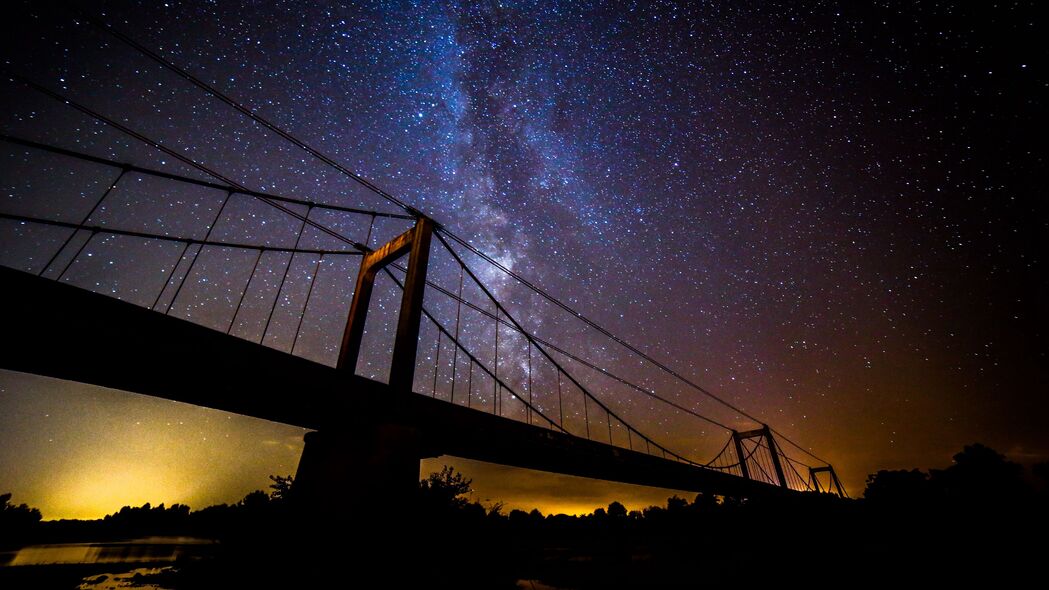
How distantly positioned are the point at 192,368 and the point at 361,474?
11.3 feet

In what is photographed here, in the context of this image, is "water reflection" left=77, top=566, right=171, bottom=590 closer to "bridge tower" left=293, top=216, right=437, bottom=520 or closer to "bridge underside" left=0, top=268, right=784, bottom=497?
"bridge tower" left=293, top=216, right=437, bottom=520

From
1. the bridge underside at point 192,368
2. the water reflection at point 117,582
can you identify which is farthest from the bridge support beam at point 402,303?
the water reflection at point 117,582

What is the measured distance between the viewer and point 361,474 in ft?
23.5

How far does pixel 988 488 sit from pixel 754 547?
54.8 meters

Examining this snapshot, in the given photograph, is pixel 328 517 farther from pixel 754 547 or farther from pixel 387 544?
pixel 754 547

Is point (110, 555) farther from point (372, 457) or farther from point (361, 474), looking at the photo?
point (372, 457)

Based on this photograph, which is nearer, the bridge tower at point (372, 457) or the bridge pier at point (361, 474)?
the bridge pier at point (361, 474)

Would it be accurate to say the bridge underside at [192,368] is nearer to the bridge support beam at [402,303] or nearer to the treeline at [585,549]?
the bridge support beam at [402,303]

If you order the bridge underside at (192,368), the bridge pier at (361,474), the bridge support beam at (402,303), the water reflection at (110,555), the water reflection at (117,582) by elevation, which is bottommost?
the water reflection at (117,582)

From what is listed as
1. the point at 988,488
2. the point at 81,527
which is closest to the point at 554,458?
the point at 988,488

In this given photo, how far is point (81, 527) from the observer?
50906 mm

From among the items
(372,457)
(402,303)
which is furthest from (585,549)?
(402,303)

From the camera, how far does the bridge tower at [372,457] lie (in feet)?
22.7

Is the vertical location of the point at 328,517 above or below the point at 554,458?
below
